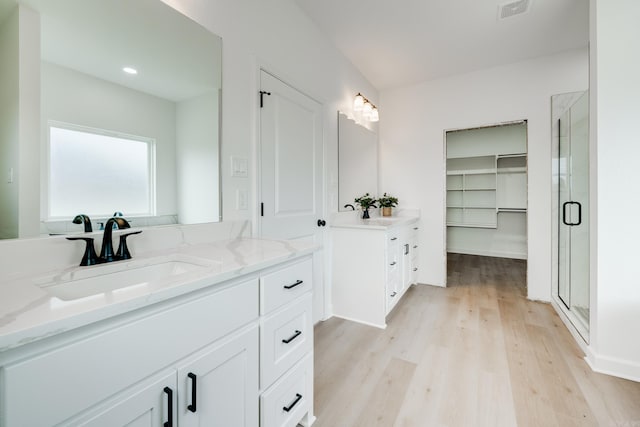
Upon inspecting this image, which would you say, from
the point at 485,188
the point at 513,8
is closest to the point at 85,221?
the point at 513,8

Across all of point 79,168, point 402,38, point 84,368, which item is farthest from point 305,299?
point 402,38

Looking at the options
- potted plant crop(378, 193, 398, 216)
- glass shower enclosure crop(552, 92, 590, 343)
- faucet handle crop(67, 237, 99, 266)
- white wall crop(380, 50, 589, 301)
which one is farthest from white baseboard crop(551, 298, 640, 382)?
faucet handle crop(67, 237, 99, 266)

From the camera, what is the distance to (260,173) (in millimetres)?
1776

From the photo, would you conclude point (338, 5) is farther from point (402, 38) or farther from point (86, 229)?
point (86, 229)

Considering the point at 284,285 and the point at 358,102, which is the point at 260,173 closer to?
the point at 284,285

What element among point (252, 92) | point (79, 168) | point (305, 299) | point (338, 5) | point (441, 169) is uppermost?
point (338, 5)

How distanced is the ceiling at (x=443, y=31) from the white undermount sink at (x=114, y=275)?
7.03ft

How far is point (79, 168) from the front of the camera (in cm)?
99

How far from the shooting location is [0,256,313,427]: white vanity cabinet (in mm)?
497

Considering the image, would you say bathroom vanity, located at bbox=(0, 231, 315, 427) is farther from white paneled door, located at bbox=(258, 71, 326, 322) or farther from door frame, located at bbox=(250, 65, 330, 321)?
white paneled door, located at bbox=(258, 71, 326, 322)

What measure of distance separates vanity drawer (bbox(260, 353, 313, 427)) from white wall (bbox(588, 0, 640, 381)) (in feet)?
6.17

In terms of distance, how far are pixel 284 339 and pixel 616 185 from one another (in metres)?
2.17

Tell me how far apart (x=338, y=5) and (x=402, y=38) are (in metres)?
0.76

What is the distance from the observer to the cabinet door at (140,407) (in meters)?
0.57
